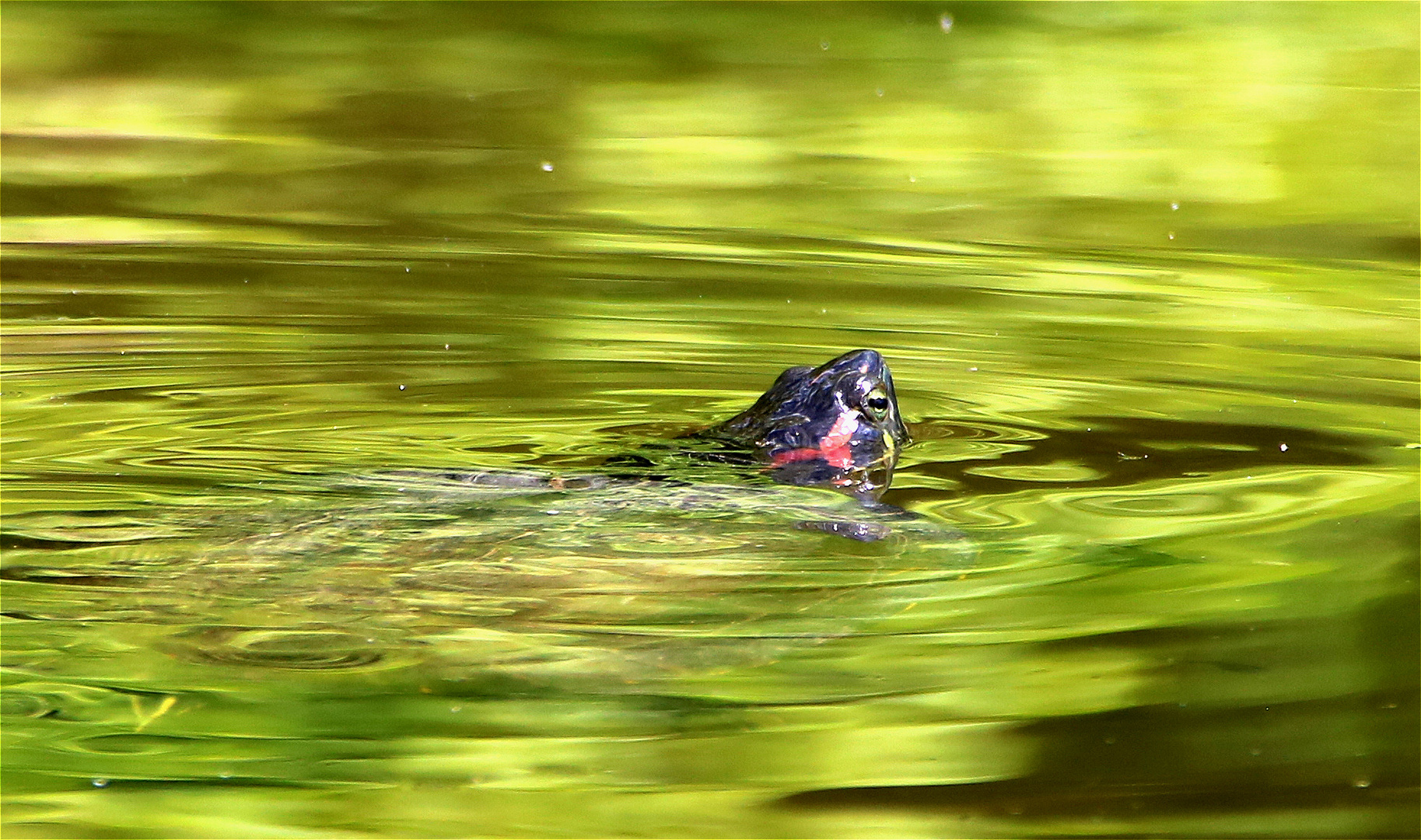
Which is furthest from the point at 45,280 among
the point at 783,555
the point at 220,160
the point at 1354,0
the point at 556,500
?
the point at 1354,0

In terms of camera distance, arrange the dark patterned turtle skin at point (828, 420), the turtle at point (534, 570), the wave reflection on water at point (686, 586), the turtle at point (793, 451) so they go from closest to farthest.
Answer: the wave reflection on water at point (686, 586)
the turtle at point (534, 570)
the turtle at point (793, 451)
the dark patterned turtle skin at point (828, 420)

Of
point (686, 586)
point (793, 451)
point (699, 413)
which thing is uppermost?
point (699, 413)

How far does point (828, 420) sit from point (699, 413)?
1.45 ft

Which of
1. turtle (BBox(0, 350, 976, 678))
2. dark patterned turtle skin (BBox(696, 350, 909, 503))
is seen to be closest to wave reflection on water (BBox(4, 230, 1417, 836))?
turtle (BBox(0, 350, 976, 678))

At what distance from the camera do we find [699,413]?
4.93 meters

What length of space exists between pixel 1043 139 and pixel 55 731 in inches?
255

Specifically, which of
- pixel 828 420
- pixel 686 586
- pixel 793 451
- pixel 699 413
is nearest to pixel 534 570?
pixel 686 586

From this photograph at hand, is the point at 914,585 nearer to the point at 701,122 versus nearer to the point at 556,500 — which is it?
the point at 556,500

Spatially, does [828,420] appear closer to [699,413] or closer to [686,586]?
[699,413]

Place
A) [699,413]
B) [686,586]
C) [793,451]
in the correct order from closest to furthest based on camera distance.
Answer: [686,586], [793,451], [699,413]

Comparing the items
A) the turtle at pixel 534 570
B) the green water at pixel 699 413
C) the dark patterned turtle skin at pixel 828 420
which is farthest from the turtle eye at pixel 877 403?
the turtle at pixel 534 570

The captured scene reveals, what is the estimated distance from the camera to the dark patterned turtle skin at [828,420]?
4.54 meters

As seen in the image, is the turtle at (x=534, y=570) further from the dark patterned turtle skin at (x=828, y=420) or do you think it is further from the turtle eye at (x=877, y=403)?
the turtle eye at (x=877, y=403)

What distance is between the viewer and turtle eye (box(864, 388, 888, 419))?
4.61 meters
